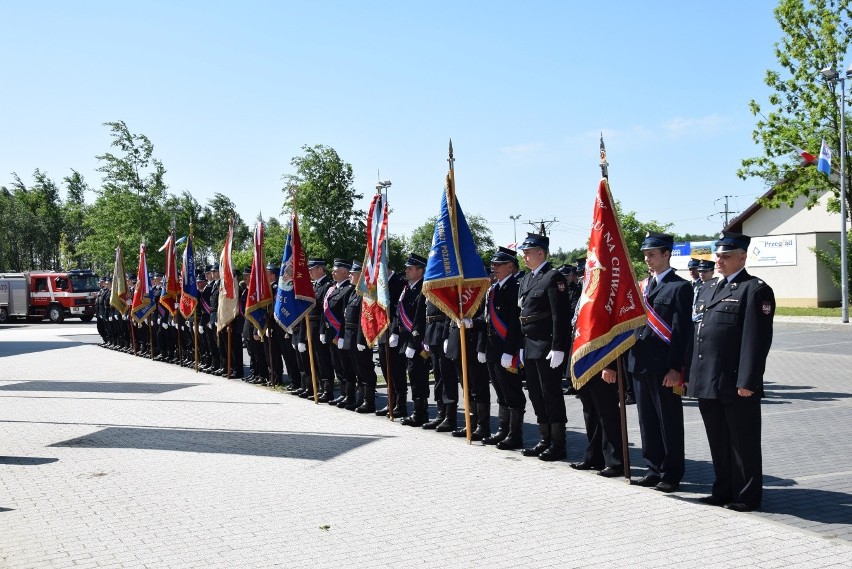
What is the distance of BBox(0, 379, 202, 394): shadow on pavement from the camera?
1432 centimetres

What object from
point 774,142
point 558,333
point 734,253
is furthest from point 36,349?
point 774,142

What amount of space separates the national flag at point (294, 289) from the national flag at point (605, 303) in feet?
20.1

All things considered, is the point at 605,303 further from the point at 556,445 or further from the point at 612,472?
the point at 556,445

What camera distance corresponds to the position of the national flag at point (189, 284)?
17.6 meters

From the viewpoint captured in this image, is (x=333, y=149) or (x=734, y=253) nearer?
(x=734, y=253)

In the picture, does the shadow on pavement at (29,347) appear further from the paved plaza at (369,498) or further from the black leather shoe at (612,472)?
the black leather shoe at (612,472)

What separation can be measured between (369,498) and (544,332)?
2349mm

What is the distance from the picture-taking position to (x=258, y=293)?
14328 mm

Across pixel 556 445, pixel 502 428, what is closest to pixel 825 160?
pixel 502 428

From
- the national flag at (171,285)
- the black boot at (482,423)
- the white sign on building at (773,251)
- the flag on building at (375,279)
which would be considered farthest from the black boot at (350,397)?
the white sign on building at (773,251)

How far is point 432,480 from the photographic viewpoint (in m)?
7.01

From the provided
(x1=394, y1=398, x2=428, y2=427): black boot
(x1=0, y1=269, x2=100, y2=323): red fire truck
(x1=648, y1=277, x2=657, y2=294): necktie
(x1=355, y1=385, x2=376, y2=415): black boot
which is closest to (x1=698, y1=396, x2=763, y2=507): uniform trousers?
(x1=648, y1=277, x2=657, y2=294): necktie

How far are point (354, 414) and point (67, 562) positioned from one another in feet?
20.0

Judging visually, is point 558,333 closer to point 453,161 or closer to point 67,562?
point 453,161
